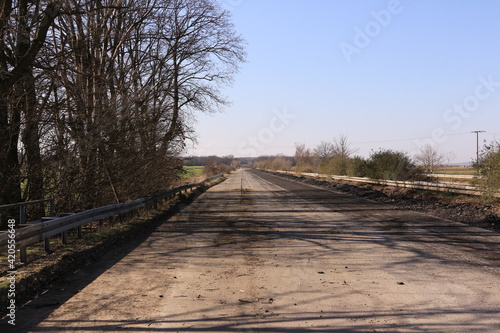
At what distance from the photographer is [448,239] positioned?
979 centimetres

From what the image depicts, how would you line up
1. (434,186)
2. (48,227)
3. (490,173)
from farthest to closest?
(434,186), (490,173), (48,227)

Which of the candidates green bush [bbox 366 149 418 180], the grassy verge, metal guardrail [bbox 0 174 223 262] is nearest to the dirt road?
the grassy verge

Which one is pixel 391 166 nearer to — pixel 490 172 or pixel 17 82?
pixel 490 172

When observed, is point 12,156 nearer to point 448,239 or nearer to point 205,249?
point 205,249

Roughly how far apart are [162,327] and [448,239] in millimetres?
7682

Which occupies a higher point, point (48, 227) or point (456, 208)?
point (48, 227)

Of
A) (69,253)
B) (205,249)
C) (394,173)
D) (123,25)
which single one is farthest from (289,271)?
(394,173)

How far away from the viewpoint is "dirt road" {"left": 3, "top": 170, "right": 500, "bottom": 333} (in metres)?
4.62

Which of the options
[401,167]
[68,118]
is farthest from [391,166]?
[68,118]

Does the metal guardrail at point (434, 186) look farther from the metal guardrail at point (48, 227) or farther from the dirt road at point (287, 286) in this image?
the metal guardrail at point (48, 227)

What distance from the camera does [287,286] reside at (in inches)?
236
